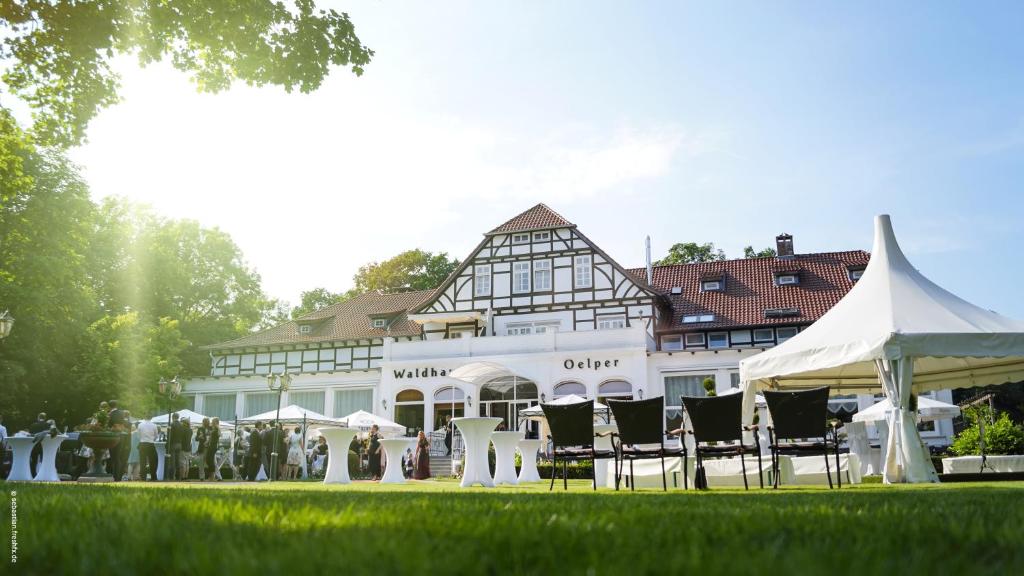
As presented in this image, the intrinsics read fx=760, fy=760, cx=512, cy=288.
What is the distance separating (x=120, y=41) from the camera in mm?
9750

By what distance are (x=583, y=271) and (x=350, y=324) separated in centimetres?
1124

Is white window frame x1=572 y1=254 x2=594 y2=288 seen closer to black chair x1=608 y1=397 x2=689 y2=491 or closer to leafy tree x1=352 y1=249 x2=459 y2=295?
leafy tree x1=352 y1=249 x2=459 y2=295

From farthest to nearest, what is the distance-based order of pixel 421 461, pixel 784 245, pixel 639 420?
pixel 784 245 < pixel 421 461 < pixel 639 420

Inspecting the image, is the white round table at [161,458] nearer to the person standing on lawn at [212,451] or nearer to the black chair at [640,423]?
the person standing on lawn at [212,451]

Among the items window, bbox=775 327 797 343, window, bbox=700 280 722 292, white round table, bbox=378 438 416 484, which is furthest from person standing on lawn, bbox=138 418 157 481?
window, bbox=700 280 722 292

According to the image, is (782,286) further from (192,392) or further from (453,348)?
(192,392)


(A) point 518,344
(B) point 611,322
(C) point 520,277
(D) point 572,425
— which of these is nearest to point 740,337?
(B) point 611,322

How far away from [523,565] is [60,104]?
11.0 metres

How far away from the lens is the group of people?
18.0 metres

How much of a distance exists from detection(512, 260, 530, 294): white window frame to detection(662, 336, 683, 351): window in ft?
18.4

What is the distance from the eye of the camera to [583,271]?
29.2 meters

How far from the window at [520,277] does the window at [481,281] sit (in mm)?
1048

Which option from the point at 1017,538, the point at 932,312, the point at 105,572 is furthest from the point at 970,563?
the point at 932,312

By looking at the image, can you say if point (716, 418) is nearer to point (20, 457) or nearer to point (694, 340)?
point (20, 457)
